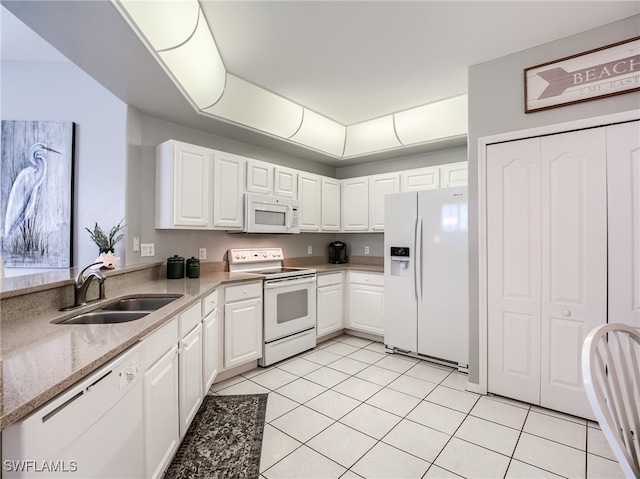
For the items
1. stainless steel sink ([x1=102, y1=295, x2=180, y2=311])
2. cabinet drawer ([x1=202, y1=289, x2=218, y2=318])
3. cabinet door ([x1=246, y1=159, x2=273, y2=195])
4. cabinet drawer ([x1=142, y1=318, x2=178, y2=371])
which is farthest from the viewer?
cabinet door ([x1=246, y1=159, x2=273, y2=195])

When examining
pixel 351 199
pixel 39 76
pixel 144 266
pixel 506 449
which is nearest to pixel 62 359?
pixel 144 266

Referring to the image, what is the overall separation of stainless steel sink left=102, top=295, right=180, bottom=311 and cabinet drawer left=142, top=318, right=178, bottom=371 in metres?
0.41

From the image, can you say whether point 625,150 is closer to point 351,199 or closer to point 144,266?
point 351,199

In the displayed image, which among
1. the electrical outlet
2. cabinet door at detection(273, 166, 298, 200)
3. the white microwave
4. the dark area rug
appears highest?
cabinet door at detection(273, 166, 298, 200)

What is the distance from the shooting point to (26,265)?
2.71m

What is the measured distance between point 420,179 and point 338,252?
159 cm

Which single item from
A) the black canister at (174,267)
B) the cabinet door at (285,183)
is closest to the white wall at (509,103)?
the cabinet door at (285,183)

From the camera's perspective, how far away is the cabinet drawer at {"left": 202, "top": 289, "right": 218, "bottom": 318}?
236 centimetres

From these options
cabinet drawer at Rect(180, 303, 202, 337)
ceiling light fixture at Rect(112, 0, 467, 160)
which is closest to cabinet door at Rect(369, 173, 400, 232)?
ceiling light fixture at Rect(112, 0, 467, 160)

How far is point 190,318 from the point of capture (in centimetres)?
207

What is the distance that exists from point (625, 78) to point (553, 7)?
69cm

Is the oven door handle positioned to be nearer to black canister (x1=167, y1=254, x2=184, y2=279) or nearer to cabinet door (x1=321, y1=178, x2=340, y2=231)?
black canister (x1=167, y1=254, x2=184, y2=279)

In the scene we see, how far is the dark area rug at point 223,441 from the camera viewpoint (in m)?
1.77

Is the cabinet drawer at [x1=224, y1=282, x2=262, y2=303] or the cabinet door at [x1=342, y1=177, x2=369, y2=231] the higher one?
the cabinet door at [x1=342, y1=177, x2=369, y2=231]
